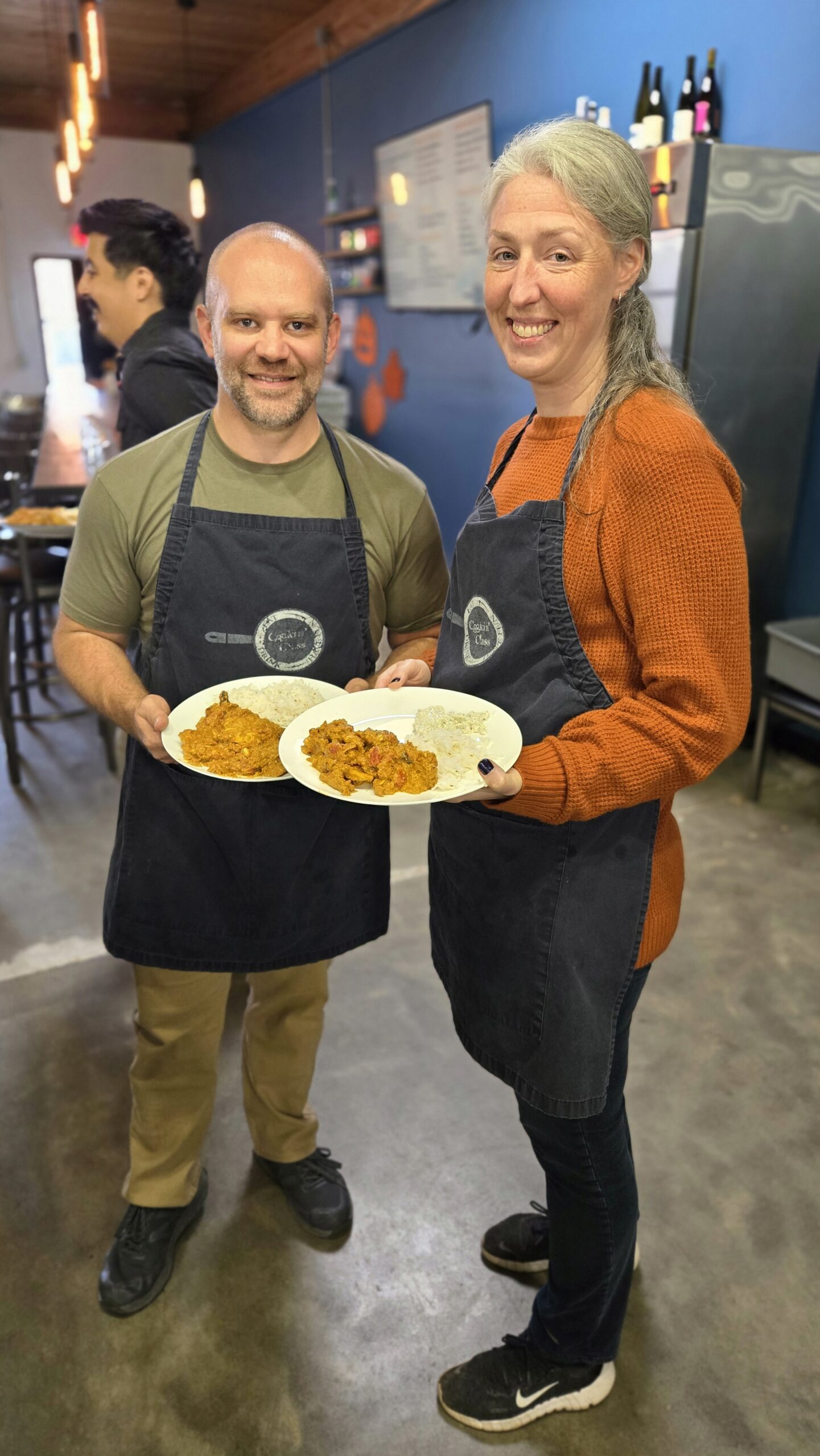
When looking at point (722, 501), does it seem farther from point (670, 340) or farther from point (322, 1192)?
point (670, 340)

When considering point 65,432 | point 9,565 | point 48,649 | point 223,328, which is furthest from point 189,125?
point 223,328

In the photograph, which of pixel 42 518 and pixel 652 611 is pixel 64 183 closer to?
pixel 42 518

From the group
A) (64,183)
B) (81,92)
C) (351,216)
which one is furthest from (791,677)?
(64,183)

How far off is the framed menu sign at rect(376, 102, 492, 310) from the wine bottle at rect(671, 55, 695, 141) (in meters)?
1.41

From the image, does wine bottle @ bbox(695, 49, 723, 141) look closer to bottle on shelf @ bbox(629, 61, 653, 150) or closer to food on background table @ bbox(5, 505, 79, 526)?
bottle on shelf @ bbox(629, 61, 653, 150)

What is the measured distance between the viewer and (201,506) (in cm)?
156

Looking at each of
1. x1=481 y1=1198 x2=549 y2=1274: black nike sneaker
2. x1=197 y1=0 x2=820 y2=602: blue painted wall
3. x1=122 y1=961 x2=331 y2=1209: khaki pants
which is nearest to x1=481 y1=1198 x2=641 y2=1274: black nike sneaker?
x1=481 y1=1198 x2=549 y2=1274: black nike sneaker

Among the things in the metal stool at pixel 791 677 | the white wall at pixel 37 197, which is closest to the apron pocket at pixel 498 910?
the metal stool at pixel 791 677

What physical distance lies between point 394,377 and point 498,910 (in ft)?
20.1

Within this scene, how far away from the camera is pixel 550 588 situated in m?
1.24

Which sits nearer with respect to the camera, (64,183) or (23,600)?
(23,600)

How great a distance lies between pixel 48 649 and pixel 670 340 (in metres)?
3.87

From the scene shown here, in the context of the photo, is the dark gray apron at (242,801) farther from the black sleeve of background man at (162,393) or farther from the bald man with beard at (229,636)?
the black sleeve of background man at (162,393)

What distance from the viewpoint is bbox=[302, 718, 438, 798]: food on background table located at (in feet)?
4.18
